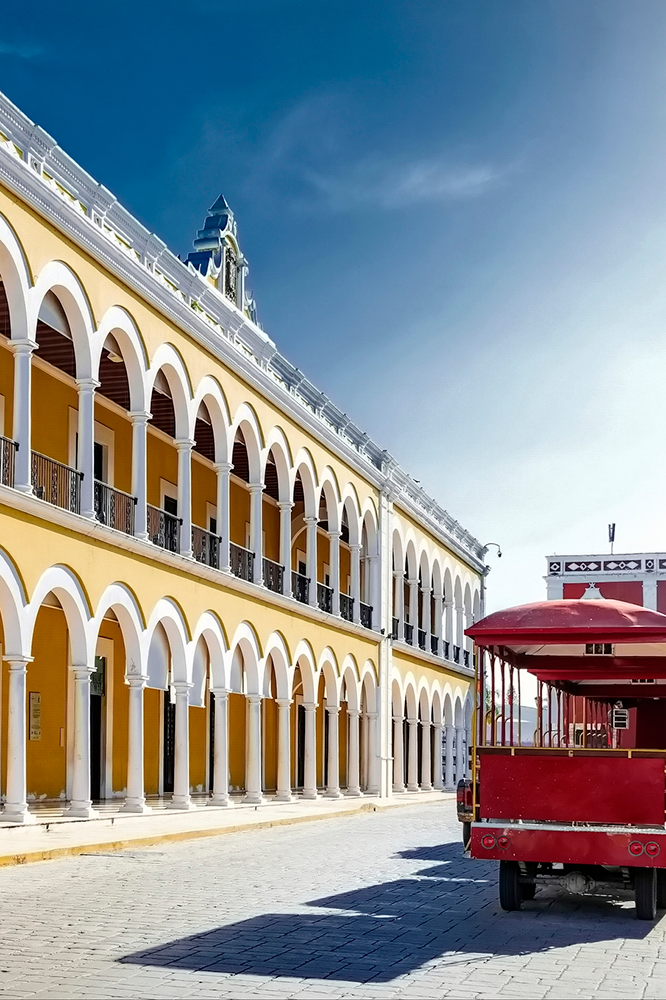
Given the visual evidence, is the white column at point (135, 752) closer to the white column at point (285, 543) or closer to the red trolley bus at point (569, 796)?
the white column at point (285, 543)

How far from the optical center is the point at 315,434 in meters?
29.3

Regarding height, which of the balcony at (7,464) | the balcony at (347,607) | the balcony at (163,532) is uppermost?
the balcony at (7,464)

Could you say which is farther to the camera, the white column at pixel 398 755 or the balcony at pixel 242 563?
the white column at pixel 398 755

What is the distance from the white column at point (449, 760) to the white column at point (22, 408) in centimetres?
2838

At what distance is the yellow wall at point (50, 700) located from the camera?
2211cm

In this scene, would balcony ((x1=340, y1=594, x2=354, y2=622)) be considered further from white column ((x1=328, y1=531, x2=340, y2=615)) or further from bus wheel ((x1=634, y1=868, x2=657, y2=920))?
bus wheel ((x1=634, y1=868, x2=657, y2=920))

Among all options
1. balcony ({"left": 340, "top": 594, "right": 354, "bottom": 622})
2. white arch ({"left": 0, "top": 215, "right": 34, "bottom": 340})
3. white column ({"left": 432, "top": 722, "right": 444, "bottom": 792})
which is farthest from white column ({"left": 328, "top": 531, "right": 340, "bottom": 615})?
white arch ({"left": 0, "top": 215, "right": 34, "bottom": 340})

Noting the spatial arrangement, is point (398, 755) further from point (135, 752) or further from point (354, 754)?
point (135, 752)

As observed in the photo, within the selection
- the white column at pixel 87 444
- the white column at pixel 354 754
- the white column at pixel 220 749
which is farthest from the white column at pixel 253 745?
the white column at pixel 87 444

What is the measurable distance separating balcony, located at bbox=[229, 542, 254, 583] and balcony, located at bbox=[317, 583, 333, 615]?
188 inches

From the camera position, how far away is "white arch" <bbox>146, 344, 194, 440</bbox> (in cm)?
2153

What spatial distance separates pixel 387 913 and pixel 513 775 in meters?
1.40

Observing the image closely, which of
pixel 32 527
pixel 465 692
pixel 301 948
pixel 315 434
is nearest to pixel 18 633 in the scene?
pixel 32 527

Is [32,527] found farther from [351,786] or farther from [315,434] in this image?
[351,786]
